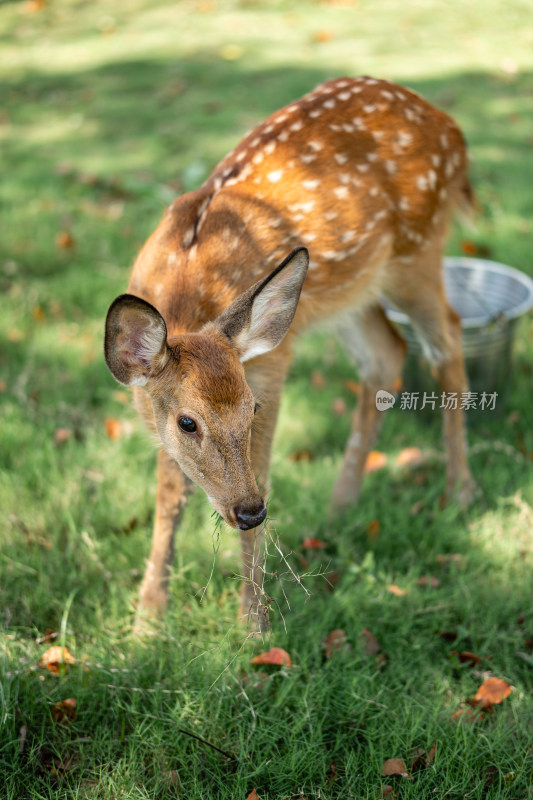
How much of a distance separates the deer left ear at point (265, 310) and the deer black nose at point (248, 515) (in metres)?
0.49

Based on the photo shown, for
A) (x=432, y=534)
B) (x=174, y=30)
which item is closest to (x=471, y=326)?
(x=432, y=534)

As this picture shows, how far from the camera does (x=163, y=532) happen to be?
290cm

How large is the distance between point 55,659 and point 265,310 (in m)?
1.27

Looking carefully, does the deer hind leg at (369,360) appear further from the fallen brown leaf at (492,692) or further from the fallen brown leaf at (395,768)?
the fallen brown leaf at (395,768)

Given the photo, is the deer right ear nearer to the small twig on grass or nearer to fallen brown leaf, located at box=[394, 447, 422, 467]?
the small twig on grass

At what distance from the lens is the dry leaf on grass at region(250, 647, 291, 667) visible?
256cm

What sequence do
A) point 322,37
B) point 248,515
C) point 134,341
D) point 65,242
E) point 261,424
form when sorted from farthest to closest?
1. point 322,37
2. point 65,242
3. point 261,424
4. point 134,341
5. point 248,515

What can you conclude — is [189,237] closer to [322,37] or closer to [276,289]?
[276,289]

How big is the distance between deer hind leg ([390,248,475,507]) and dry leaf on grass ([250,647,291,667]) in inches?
50.3

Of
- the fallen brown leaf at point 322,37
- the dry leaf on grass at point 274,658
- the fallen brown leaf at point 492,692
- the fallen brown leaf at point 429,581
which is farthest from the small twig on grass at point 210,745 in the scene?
the fallen brown leaf at point 322,37

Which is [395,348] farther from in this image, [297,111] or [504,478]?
[297,111]

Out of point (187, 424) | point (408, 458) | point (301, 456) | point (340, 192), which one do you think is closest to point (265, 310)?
point (187, 424)

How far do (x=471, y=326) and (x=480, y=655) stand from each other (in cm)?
173

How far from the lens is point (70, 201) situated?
236 inches
